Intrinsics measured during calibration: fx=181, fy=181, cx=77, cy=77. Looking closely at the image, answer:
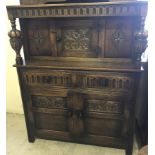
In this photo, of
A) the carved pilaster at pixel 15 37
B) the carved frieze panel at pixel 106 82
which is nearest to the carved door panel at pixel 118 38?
the carved frieze panel at pixel 106 82

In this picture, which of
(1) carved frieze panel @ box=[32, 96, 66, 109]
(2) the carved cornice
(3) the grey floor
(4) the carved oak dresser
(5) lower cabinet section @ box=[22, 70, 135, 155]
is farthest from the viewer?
(3) the grey floor

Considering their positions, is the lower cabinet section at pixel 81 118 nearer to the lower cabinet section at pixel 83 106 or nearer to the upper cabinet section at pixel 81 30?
the lower cabinet section at pixel 83 106

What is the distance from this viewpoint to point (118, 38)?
1481mm

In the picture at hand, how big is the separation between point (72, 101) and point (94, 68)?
1.25 feet

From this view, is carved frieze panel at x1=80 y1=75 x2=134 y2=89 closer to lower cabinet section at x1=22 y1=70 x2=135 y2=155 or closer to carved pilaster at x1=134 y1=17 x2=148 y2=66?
lower cabinet section at x1=22 y1=70 x2=135 y2=155

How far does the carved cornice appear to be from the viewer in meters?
1.27

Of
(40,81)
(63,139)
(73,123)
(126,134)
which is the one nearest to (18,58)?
(40,81)

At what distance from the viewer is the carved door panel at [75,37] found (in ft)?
4.92

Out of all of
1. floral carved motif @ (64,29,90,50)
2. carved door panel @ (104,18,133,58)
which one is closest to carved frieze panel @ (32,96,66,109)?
floral carved motif @ (64,29,90,50)

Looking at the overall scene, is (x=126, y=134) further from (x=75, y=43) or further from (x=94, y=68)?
(x=75, y=43)

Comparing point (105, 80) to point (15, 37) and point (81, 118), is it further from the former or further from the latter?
point (15, 37)

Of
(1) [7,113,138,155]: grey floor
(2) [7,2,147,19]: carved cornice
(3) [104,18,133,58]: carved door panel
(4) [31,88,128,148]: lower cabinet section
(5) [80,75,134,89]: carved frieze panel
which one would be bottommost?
(1) [7,113,138,155]: grey floor

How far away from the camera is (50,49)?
1643 mm

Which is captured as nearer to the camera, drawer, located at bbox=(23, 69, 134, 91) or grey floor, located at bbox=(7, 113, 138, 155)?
drawer, located at bbox=(23, 69, 134, 91)
